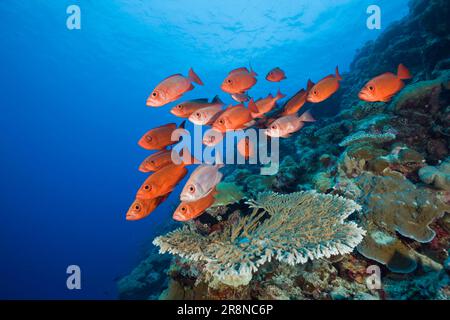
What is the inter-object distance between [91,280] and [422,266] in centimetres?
4153

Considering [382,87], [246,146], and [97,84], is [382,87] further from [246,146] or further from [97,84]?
[97,84]

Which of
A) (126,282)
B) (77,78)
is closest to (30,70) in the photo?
(77,78)

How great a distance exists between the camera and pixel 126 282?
37.7 feet

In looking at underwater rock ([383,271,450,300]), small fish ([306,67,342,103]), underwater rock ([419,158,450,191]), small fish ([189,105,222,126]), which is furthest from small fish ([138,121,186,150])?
underwater rock ([419,158,450,191])

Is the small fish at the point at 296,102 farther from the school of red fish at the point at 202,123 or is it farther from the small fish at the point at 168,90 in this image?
the small fish at the point at 168,90

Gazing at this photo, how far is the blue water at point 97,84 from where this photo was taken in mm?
32797

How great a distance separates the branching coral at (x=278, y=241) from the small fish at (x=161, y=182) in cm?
95

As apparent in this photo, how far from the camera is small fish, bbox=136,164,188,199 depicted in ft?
8.14

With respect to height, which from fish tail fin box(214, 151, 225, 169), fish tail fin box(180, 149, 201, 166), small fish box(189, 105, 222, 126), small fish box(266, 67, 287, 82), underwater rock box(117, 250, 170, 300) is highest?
small fish box(266, 67, 287, 82)

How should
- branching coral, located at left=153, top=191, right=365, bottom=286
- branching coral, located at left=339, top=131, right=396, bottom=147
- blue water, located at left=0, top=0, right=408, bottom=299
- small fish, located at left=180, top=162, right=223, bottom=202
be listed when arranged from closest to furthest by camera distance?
small fish, located at left=180, top=162, right=223, bottom=202
branching coral, located at left=153, top=191, right=365, bottom=286
branching coral, located at left=339, top=131, right=396, bottom=147
blue water, located at left=0, top=0, right=408, bottom=299

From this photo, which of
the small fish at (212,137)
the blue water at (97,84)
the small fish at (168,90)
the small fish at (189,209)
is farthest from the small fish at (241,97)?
the blue water at (97,84)

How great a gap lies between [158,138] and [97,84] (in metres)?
63.0

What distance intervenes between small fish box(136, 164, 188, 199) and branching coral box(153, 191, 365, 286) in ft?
3.13

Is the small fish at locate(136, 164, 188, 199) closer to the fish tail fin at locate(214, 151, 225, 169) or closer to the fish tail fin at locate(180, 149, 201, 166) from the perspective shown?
the fish tail fin at locate(180, 149, 201, 166)
